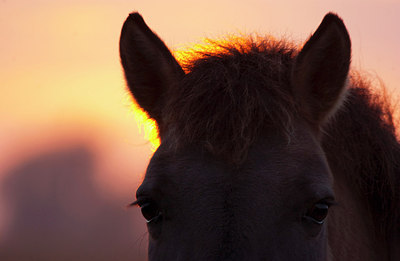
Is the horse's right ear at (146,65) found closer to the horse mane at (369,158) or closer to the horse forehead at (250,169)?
the horse forehead at (250,169)

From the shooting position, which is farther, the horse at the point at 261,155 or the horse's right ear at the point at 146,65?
the horse's right ear at the point at 146,65

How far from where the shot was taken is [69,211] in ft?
206

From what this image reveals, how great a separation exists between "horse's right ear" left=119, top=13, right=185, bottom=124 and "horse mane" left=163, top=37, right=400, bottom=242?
0.50 feet

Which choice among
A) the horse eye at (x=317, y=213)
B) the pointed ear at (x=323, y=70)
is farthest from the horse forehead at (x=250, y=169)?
the pointed ear at (x=323, y=70)

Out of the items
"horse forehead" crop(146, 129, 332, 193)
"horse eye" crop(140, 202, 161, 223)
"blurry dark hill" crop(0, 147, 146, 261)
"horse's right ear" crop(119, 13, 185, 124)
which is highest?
"horse's right ear" crop(119, 13, 185, 124)

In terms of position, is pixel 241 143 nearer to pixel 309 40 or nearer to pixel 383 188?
pixel 309 40

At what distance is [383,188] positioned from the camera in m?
5.25

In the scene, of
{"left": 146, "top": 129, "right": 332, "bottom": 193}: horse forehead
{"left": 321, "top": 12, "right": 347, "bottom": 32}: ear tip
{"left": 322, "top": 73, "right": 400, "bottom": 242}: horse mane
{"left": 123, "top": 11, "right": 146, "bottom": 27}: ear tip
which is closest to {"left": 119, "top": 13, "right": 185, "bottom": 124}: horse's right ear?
{"left": 123, "top": 11, "right": 146, "bottom": 27}: ear tip

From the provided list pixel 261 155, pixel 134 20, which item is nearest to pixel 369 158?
pixel 261 155

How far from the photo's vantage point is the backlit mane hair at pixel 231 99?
4.06m

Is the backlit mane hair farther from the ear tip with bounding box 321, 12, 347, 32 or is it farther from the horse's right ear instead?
the ear tip with bounding box 321, 12, 347, 32

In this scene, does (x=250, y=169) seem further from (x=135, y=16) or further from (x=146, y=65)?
(x=135, y=16)

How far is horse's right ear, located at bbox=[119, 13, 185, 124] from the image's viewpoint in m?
4.55

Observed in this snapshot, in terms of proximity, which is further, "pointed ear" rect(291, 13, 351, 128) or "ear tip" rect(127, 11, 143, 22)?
"ear tip" rect(127, 11, 143, 22)
